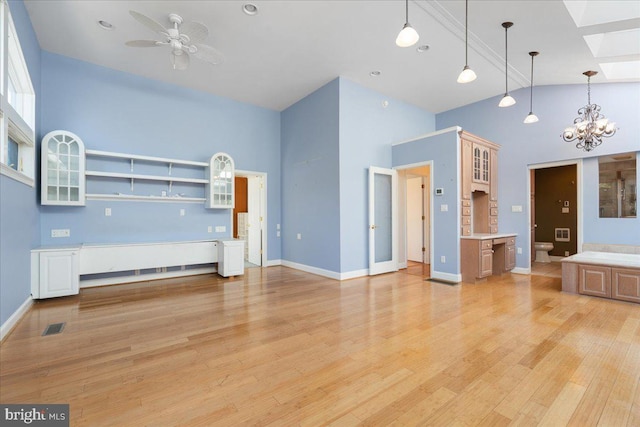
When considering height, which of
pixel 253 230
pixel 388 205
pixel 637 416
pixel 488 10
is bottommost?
pixel 637 416

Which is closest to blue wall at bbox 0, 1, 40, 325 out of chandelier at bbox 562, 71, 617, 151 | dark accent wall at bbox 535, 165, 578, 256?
chandelier at bbox 562, 71, 617, 151

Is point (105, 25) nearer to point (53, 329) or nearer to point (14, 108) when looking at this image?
point (14, 108)

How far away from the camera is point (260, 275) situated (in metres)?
5.62

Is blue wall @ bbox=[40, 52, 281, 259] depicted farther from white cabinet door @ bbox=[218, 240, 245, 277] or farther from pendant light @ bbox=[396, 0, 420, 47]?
pendant light @ bbox=[396, 0, 420, 47]

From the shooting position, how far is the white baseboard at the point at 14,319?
2684 mm

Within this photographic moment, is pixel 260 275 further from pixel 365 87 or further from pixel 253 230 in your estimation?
pixel 365 87

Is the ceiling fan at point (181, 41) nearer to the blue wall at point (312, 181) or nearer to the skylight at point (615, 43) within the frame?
the blue wall at point (312, 181)

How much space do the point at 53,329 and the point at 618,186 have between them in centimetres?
830

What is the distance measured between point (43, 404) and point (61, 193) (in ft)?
11.8

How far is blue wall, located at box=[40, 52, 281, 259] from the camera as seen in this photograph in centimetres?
453

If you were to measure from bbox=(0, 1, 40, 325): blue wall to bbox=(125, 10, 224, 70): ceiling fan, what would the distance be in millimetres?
1476

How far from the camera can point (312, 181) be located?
590 cm

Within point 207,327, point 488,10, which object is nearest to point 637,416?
point 207,327

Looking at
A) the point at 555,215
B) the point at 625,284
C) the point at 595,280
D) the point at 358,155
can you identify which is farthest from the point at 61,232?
the point at 555,215
